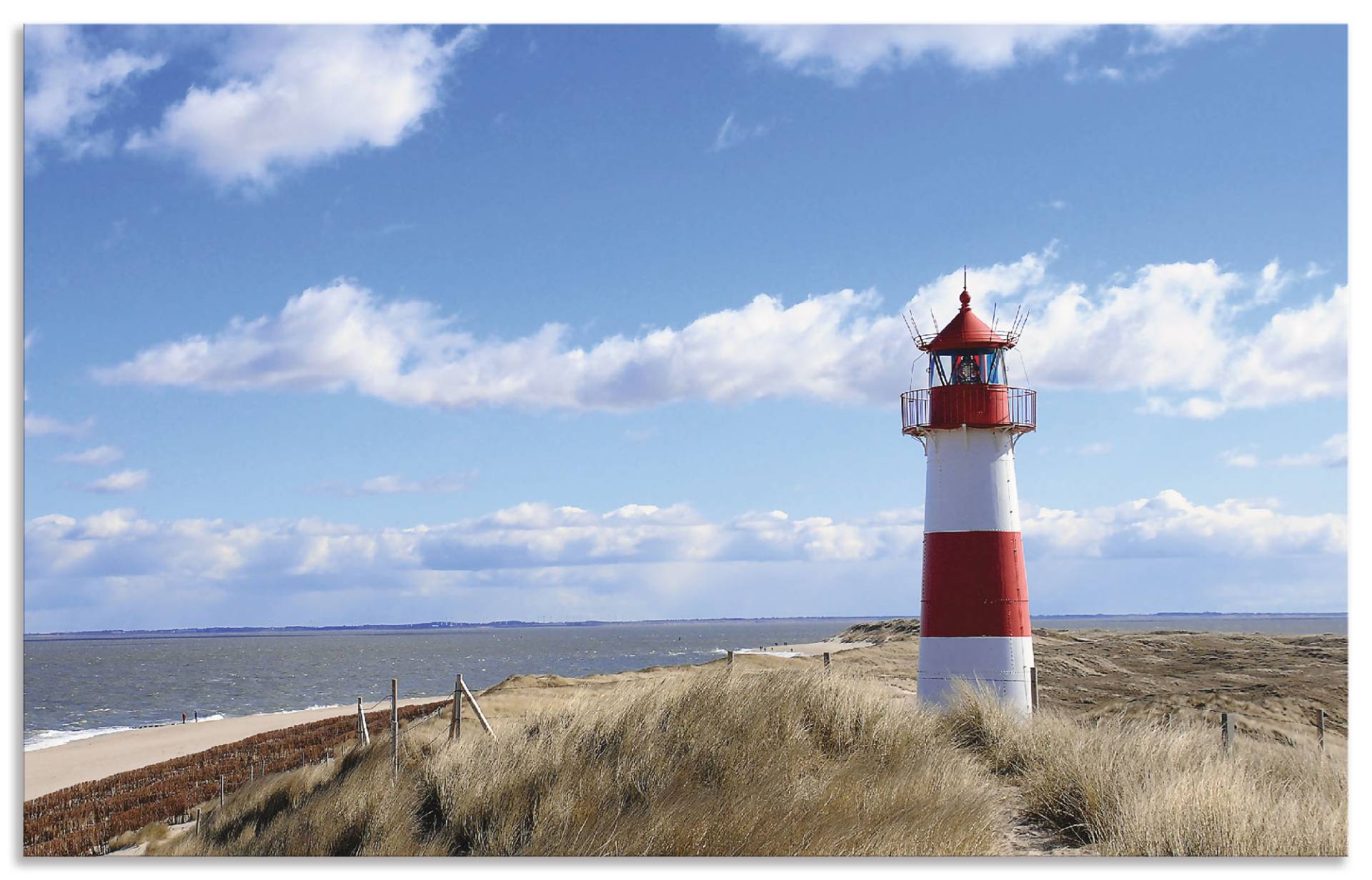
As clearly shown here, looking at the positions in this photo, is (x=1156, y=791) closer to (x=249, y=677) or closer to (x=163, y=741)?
(x=163, y=741)

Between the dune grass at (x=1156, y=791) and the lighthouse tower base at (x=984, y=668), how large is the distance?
4.85 feet

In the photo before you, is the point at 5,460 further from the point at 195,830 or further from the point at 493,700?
the point at 493,700

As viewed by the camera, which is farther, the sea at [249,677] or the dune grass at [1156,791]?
the sea at [249,677]

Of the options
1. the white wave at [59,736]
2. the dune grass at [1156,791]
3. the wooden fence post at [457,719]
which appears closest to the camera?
the dune grass at [1156,791]

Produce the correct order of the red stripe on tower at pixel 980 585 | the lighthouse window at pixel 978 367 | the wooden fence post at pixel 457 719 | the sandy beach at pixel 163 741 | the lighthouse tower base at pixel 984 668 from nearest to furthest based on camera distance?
the lighthouse tower base at pixel 984 668 → the red stripe on tower at pixel 980 585 → the lighthouse window at pixel 978 367 → the wooden fence post at pixel 457 719 → the sandy beach at pixel 163 741

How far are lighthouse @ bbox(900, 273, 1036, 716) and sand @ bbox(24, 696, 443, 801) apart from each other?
17793mm

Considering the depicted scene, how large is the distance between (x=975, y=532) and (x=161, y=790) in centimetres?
1485

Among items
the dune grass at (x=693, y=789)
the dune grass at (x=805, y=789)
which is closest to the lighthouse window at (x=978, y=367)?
the dune grass at (x=805, y=789)

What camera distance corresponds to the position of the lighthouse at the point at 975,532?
33.9 feet

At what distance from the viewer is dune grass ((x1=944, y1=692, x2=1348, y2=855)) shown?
5.96 meters

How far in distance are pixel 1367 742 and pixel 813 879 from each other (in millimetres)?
3982

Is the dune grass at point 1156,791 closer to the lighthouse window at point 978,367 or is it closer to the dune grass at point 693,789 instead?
the dune grass at point 693,789

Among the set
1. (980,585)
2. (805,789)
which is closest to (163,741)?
(980,585)

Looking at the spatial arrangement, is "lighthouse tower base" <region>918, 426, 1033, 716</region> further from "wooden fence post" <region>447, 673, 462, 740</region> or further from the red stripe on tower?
"wooden fence post" <region>447, 673, 462, 740</region>
